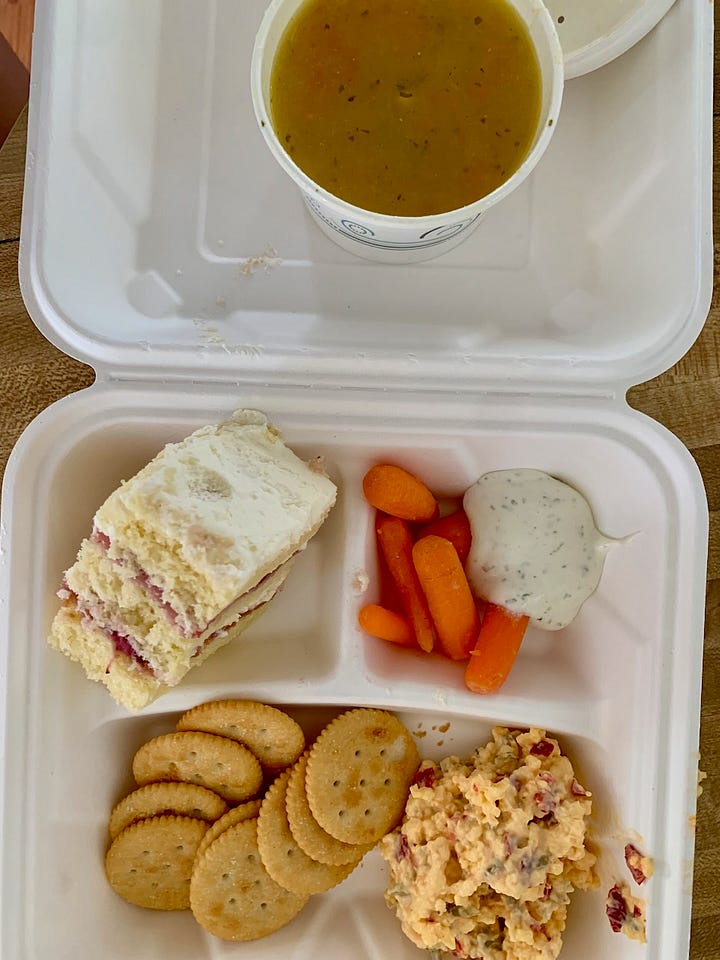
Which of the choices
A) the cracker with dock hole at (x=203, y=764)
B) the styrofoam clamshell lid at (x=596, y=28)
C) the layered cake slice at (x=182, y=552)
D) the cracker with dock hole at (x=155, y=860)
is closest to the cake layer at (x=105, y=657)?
the layered cake slice at (x=182, y=552)

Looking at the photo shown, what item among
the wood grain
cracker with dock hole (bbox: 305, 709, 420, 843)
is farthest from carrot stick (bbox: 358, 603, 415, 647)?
the wood grain

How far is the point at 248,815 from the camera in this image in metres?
1.30

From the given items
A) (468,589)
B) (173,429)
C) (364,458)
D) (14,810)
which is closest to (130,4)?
(173,429)

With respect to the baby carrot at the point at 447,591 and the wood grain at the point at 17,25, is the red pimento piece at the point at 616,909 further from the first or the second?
the wood grain at the point at 17,25

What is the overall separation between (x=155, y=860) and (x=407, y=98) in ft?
3.90

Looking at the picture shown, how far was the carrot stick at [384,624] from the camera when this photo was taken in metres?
1.28

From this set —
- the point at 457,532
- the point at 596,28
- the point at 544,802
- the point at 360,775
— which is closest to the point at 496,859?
the point at 544,802

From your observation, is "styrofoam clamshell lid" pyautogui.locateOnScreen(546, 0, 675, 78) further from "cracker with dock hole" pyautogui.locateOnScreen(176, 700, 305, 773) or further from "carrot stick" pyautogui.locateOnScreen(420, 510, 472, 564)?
"cracker with dock hole" pyautogui.locateOnScreen(176, 700, 305, 773)

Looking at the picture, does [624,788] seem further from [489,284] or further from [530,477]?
[489,284]

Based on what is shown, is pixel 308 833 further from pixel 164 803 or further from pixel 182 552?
pixel 182 552

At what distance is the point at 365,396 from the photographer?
1194mm

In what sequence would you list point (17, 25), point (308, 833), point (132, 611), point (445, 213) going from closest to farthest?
point (445, 213) → point (132, 611) → point (308, 833) → point (17, 25)

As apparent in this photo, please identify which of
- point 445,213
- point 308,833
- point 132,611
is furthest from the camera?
point 308,833

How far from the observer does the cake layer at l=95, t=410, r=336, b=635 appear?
1089mm
